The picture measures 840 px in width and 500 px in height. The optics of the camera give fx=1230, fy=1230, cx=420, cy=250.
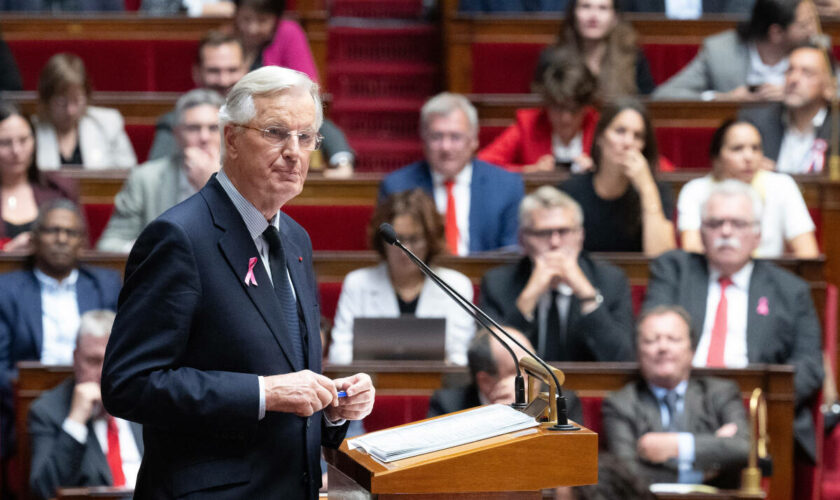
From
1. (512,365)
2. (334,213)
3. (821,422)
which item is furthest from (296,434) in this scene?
(334,213)

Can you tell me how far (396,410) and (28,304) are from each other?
2.70 feet

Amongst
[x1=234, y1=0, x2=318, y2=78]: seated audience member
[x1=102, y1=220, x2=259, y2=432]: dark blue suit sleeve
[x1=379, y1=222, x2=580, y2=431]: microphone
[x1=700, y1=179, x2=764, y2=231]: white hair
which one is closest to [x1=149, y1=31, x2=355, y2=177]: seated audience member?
[x1=234, y1=0, x2=318, y2=78]: seated audience member

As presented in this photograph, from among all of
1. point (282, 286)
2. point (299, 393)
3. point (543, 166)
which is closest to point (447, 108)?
point (543, 166)

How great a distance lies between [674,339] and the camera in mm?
2150

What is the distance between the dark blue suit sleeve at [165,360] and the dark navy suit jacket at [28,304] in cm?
151

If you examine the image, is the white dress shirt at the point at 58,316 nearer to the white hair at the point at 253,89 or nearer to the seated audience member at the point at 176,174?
the seated audience member at the point at 176,174

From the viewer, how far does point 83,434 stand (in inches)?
84.2

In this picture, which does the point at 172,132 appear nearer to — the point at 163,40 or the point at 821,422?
the point at 163,40

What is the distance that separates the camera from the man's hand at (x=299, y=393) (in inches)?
39.6

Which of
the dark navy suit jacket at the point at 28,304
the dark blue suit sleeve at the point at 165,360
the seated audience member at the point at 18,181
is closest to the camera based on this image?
the dark blue suit sleeve at the point at 165,360

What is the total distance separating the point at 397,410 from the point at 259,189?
3.91 ft

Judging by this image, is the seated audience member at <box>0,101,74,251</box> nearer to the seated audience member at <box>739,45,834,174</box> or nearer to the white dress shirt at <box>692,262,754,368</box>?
the white dress shirt at <box>692,262,754,368</box>

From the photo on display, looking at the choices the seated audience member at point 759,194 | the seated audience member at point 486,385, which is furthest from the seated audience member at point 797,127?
the seated audience member at point 486,385

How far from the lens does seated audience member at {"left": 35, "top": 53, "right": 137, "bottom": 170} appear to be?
3076 mm
